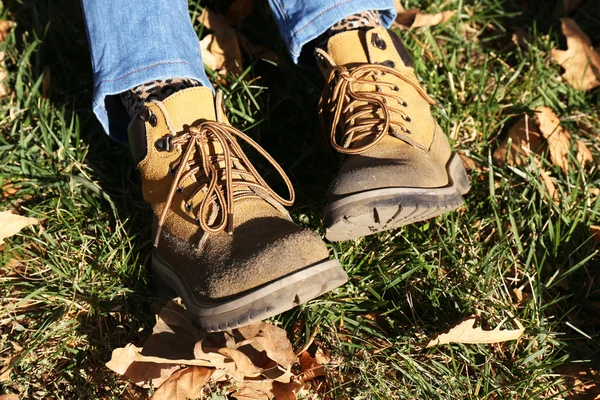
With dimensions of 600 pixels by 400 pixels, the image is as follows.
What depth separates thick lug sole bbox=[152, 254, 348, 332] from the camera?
169cm

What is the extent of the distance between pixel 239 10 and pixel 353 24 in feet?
2.41

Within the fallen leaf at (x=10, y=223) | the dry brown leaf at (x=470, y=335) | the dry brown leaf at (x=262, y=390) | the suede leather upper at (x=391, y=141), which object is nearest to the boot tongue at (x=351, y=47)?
the suede leather upper at (x=391, y=141)

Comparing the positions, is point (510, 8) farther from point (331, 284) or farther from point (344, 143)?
point (331, 284)

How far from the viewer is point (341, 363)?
1.95 m

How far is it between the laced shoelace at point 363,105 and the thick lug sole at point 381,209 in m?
0.20

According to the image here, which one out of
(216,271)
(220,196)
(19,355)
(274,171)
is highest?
(220,196)

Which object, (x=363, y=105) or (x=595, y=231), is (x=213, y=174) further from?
(x=595, y=231)

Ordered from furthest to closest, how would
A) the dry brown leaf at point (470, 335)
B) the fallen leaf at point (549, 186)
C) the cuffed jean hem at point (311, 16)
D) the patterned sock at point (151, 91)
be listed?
the fallen leaf at point (549, 186), the cuffed jean hem at point (311, 16), the patterned sock at point (151, 91), the dry brown leaf at point (470, 335)

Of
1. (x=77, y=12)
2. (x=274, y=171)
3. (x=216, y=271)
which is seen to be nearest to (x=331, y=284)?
(x=216, y=271)

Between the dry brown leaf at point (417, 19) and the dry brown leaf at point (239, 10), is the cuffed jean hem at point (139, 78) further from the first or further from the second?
the dry brown leaf at point (417, 19)

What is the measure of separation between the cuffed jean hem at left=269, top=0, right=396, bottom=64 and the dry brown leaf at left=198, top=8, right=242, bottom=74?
17.0 inches

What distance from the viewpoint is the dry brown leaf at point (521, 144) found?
2.45 metres

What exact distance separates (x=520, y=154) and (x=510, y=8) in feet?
2.86

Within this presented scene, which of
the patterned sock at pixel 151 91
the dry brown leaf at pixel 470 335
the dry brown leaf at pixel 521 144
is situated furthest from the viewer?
the dry brown leaf at pixel 521 144
